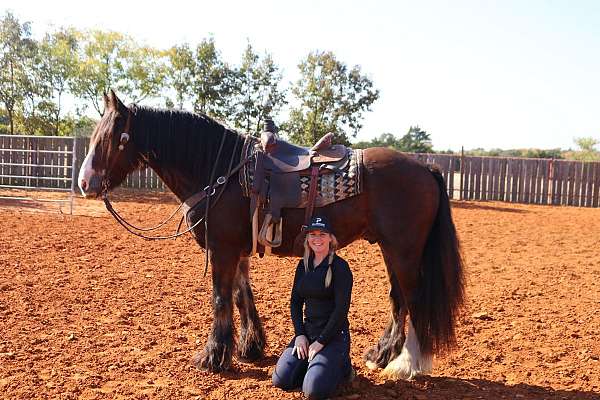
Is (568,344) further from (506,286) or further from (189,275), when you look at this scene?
(189,275)

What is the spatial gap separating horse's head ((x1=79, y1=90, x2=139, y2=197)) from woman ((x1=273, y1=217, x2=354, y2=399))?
63.2 inches

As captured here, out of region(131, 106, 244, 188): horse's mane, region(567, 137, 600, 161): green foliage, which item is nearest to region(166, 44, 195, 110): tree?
region(131, 106, 244, 188): horse's mane

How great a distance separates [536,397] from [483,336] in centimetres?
128

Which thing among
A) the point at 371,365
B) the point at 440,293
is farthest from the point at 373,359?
the point at 440,293

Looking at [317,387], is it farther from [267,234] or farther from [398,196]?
[398,196]

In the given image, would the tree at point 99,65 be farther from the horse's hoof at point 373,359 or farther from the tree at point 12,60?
the horse's hoof at point 373,359

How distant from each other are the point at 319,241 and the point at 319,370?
0.81 metres

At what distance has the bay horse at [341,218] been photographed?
3.78 m

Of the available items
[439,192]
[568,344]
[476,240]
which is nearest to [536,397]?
[568,344]

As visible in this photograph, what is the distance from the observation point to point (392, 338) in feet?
13.2

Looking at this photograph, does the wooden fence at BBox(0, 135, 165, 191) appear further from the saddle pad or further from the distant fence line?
the saddle pad

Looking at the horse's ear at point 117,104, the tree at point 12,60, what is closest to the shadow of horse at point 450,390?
the horse's ear at point 117,104

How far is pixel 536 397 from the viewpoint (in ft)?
11.3

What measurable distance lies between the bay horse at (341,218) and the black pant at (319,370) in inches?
23.1
